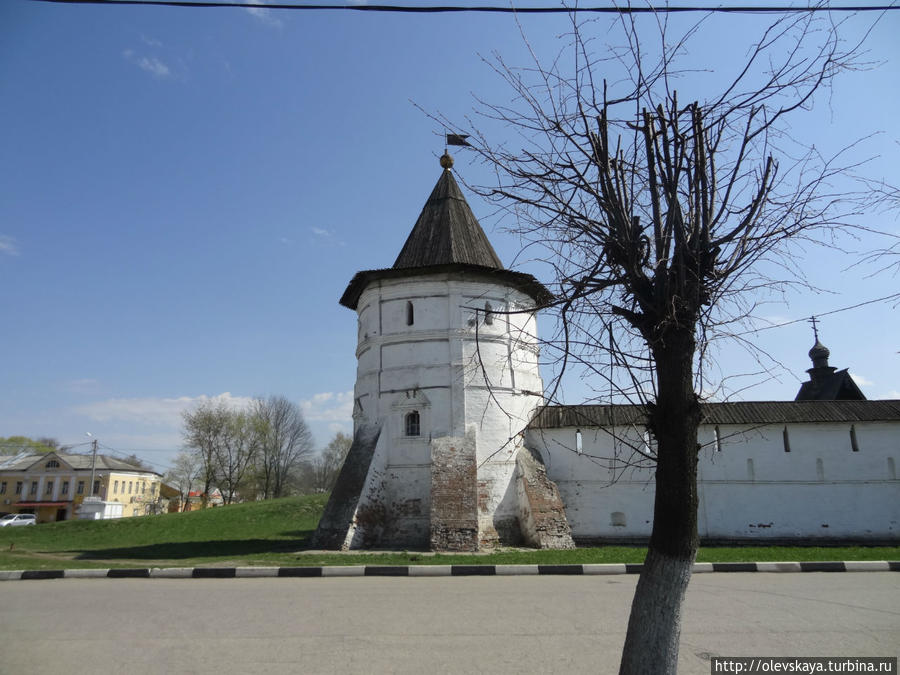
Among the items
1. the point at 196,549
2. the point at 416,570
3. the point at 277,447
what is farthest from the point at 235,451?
the point at 416,570

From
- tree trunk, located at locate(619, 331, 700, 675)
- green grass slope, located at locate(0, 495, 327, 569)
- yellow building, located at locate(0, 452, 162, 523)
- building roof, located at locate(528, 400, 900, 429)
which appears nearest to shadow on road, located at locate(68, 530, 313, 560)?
green grass slope, located at locate(0, 495, 327, 569)

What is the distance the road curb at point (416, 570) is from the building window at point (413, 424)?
6.09 metres

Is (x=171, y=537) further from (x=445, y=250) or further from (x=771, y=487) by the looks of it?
(x=771, y=487)

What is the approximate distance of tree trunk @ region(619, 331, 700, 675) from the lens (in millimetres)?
3320

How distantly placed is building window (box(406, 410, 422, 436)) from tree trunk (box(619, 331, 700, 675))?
1364 cm

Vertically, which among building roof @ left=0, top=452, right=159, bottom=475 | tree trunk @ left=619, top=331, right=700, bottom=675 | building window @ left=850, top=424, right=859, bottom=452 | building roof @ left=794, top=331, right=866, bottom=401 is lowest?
tree trunk @ left=619, top=331, right=700, bottom=675

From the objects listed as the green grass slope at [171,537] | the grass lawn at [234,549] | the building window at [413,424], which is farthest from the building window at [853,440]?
the green grass slope at [171,537]

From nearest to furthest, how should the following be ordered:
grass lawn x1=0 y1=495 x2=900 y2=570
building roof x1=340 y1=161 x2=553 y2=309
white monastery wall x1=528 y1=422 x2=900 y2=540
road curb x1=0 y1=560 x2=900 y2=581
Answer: road curb x1=0 y1=560 x2=900 y2=581 → grass lawn x1=0 y1=495 x2=900 y2=570 → white monastery wall x1=528 y1=422 x2=900 y2=540 → building roof x1=340 y1=161 x2=553 y2=309

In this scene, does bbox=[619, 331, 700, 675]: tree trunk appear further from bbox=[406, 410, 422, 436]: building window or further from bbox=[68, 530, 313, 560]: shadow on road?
bbox=[406, 410, 422, 436]: building window

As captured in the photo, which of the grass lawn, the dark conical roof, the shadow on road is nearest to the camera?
the grass lawn

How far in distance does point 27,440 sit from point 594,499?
81096 mm

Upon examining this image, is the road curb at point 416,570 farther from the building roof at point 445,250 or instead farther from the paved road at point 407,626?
the building roof at point 445,250

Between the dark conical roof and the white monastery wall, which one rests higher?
the dark conical roof

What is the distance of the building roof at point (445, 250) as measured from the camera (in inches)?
701
